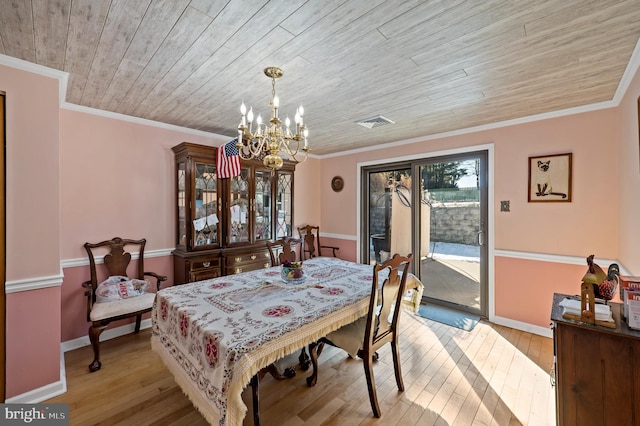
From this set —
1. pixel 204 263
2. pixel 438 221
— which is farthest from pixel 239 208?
pixel 438 221

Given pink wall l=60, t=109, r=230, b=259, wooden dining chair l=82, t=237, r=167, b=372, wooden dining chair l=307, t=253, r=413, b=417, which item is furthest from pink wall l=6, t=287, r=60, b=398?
wooden dining chair l=307, t=253, r=413, b=417

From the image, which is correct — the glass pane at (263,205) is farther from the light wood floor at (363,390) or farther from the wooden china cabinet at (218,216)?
the light wood floor at (363,390)

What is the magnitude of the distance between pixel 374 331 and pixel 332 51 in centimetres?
194

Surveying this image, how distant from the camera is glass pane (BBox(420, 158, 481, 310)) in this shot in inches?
137

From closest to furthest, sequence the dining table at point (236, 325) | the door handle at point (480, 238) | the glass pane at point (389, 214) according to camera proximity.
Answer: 1. the dining table at point (236, 325)
2. the door handle at point (480, 238)
3. the glass pane at point (389, 214)

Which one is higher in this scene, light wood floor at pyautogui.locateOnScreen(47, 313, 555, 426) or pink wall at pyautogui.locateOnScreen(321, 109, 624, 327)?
pink wall at pyautogui.locateOnScreen(321, 109, 624, 327)

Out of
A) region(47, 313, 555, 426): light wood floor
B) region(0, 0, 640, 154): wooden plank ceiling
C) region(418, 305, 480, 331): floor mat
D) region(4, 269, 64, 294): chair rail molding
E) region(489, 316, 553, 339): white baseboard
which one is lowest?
region(47, 313, 555, 426): light wood floor

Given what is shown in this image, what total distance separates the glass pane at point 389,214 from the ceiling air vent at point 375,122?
3.81 feet

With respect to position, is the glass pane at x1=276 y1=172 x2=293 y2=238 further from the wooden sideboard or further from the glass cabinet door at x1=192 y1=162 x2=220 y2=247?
the wooden sideboard

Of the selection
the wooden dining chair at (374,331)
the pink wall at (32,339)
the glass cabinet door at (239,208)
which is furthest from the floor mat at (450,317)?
the pink wall at (32,339)

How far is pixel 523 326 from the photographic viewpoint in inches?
119

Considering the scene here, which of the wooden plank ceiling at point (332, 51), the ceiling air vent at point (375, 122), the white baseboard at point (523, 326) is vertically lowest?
the white baseboard at point (523, 326)

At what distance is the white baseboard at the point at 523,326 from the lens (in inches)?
113

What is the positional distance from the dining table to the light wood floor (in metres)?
0.49
